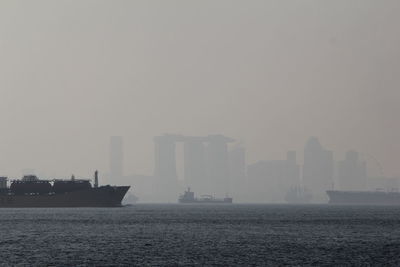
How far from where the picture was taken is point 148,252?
84000 millimetres

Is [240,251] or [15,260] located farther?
[240,251]

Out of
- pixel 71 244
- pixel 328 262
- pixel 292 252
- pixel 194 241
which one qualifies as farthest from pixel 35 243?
pixel 328 262

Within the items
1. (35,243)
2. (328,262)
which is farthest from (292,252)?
(35,243)

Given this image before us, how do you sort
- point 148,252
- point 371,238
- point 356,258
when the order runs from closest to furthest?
point 356,258, point 148,252, point 371,238

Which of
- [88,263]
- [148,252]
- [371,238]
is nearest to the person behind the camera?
[88,263]

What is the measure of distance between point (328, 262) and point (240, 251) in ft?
47.9

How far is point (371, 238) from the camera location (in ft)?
363

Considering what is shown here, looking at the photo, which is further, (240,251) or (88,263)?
(240,251)

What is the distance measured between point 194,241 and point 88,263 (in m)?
30.3

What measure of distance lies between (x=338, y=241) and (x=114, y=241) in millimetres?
29676

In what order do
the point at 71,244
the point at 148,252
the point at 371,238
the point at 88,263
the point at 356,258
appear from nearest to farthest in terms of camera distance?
1. the point at 88,263
2. the point at 356,258
3. the point at 148,252
4. the point at 71,244
5. the point at 371,238

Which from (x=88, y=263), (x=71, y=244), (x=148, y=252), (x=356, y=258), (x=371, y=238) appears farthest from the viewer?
(x=371, y=238)

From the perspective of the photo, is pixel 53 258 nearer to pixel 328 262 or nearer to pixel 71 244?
pixel 71 244

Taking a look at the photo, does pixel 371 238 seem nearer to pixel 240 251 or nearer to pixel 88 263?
pixel 240 251
